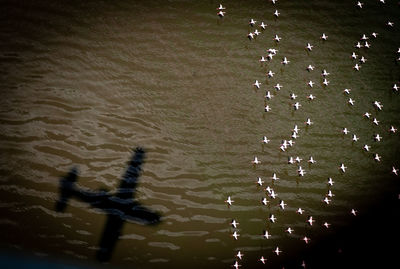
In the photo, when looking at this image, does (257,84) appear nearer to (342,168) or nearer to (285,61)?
(285,61)

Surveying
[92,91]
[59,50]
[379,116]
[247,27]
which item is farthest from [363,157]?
[59,50]

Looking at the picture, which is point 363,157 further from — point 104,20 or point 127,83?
point 104,20

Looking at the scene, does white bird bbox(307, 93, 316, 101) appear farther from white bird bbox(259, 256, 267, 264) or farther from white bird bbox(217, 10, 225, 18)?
white bird bbox(259, 256, 267, 264)

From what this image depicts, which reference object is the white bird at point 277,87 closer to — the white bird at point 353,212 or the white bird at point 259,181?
the white bird at point 259,181

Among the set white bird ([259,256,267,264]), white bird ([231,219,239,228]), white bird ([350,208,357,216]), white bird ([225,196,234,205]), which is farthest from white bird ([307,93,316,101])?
white bird ([259,256,267,264])

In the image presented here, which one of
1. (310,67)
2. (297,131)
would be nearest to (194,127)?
(297,131)

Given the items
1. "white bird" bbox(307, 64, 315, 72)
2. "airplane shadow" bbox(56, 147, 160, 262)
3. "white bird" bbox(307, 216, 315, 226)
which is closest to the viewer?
"airplane shadow" bbox(56, 147, 160, 262)
